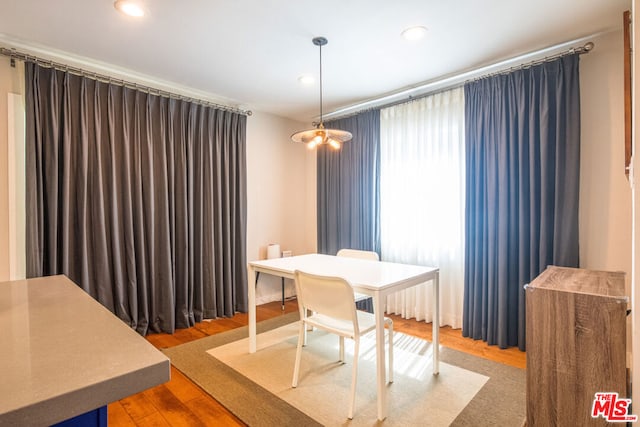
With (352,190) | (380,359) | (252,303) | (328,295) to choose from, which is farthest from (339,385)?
(352,190)

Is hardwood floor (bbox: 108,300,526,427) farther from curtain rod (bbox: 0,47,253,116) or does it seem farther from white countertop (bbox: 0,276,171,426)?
curtain rod (bbox: 0,47,253,116)

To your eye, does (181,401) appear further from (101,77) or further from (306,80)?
(306,80)

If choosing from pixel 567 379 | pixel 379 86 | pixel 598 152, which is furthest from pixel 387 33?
pixel 567 379

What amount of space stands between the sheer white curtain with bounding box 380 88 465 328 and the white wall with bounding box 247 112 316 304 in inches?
51.0

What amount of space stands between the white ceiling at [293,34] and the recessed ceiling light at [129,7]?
0.05 meters

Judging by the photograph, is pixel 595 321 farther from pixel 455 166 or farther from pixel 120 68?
pixel 120 68

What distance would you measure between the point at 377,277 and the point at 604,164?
1.91 m

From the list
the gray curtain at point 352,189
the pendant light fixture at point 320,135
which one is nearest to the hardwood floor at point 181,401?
the gray curtain at point 352,189

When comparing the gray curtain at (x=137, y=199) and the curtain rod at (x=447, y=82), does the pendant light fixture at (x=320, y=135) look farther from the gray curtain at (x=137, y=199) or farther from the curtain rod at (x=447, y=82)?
the gray curtain at (x=137, y=199)

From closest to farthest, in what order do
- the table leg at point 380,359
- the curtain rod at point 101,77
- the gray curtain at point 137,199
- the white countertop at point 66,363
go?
the white countertop at point 66,363
the table leg at point 380,359
the curtain rod at point 101,77
the gray curtain at point 137,199

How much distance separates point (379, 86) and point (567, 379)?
2841 millimetres

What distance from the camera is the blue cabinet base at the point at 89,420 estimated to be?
2.19ft

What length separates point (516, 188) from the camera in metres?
2.66

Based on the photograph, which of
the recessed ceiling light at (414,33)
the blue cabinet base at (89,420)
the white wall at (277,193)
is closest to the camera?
the blue cabinet base at (89,420)
